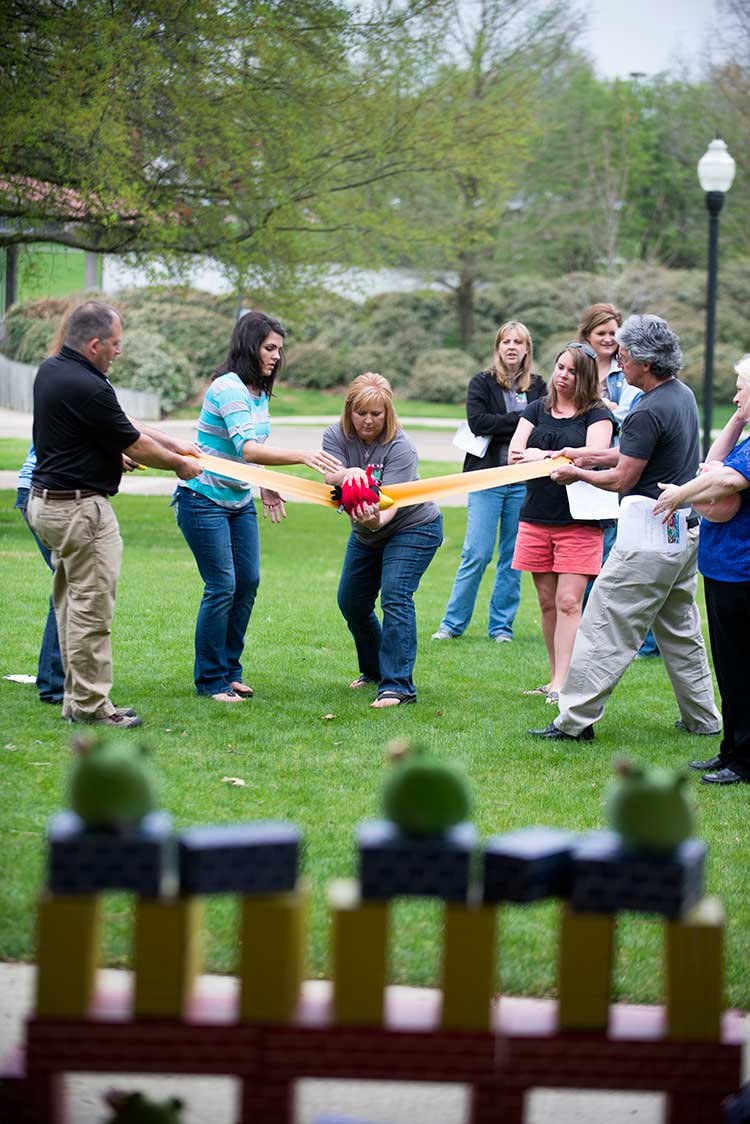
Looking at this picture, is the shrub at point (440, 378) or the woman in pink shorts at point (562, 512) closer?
the woman in pink shorts at point (562, 512)

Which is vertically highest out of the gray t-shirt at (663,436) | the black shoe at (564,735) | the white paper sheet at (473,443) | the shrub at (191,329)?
the shrub at (191,329)

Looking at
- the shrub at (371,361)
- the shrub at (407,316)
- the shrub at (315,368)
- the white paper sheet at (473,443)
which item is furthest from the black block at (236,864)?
the shrub at (407,316)

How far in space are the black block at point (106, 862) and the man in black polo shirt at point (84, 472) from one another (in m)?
4.15

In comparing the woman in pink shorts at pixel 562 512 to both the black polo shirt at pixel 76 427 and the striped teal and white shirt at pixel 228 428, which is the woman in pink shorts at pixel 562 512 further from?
the black polo shirt at pixel 76 427

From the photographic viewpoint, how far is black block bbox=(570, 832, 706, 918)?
286 cm

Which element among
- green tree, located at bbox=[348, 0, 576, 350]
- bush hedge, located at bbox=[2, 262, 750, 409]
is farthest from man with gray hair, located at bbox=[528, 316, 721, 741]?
bush hedge, located at bbox=[2, 262, 750, 409]

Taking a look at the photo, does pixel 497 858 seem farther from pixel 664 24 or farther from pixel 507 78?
pixel 664 24

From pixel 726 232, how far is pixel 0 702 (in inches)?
1621

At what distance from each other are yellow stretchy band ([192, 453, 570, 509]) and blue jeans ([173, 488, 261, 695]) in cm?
24

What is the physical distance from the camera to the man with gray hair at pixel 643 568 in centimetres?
700

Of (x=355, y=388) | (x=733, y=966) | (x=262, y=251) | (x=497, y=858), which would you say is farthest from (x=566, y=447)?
(x=262, y=251)

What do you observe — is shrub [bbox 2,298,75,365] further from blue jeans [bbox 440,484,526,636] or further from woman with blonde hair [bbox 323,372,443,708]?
woman with blonde hair [bbox 323,372,443,708]

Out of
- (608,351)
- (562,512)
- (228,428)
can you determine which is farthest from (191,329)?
(562,512)

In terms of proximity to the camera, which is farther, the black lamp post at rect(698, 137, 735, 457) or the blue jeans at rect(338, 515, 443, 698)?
the black lamp post at rect(698, 137, 735, 457)
